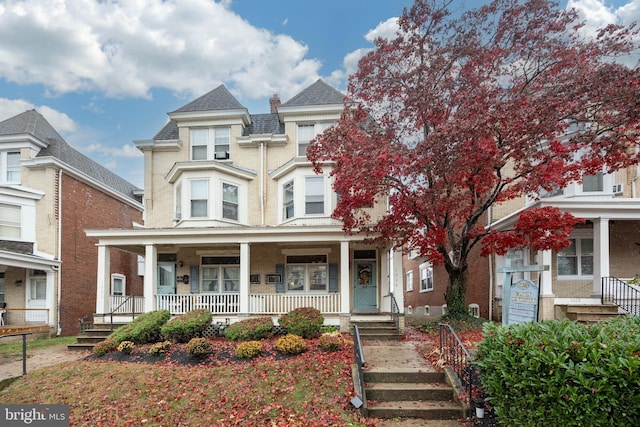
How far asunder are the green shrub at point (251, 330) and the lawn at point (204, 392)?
5.79 feet

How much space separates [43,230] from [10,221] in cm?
135

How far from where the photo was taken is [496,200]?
1215 centimetres

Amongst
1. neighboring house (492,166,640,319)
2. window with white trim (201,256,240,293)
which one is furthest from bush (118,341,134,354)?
neighboring house (492,166,640,319)

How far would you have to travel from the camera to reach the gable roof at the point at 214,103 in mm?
16266

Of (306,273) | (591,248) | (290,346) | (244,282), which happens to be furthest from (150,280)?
(591,248)

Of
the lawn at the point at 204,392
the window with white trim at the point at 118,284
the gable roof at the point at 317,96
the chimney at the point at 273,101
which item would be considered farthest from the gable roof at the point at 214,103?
the lawn at the point at 204,392

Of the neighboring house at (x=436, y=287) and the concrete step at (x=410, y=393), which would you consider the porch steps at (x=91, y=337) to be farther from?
the neighboring house at (x=436, y=287)

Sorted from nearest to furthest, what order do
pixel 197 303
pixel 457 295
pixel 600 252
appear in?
1. pixel 600 252
2. pixel 457 295
3. pixel 197 303

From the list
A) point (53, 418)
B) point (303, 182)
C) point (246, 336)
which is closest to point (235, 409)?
point (53, 418)

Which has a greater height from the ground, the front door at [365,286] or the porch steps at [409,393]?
the front door at [365,286]

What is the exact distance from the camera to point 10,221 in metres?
16.5

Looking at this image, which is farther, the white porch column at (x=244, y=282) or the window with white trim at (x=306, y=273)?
the window with white trim at (x=306, y=273)

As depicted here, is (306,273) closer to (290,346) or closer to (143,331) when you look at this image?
(290,346)

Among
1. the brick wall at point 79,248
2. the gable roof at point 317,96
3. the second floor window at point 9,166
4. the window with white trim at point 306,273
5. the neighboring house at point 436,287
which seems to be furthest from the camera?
the second floor window at point 9,166
